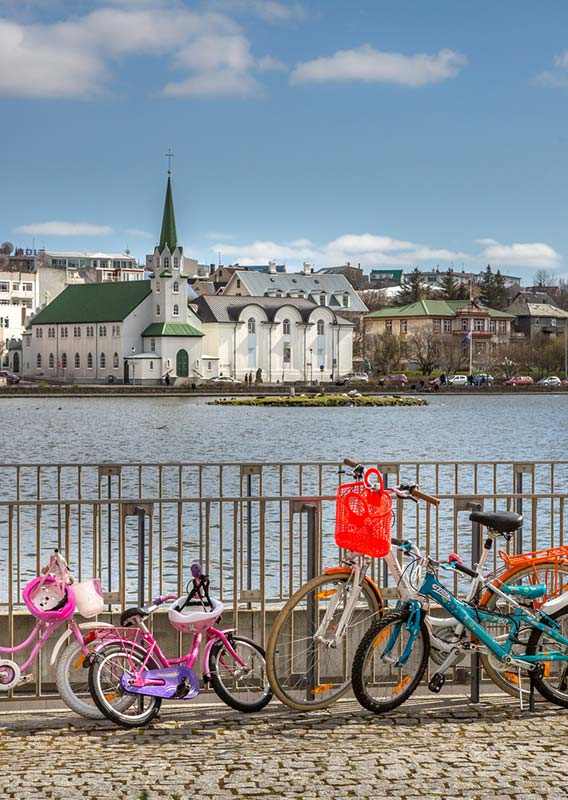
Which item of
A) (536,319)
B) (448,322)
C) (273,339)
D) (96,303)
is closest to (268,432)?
(273,339)

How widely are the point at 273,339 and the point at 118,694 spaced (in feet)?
473

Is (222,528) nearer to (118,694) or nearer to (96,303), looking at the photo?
(118,694)

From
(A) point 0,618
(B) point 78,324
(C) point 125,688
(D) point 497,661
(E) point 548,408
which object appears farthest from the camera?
(B) point 78,324

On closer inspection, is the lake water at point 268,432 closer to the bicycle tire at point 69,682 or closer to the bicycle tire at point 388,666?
the bicycle tire at point 388,666

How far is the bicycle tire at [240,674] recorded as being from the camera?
7691 millimetres

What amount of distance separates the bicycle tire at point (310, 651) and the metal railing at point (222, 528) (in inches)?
11.6

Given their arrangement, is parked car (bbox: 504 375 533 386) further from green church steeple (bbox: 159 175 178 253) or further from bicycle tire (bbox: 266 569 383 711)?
bicycle tire (bbox: 266 569 383 711)

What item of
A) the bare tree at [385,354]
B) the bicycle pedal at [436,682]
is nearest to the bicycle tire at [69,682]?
the bicycle pedal at [436,682]

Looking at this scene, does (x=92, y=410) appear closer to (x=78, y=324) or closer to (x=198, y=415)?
(x=198, y=415)

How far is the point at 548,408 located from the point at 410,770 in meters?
108

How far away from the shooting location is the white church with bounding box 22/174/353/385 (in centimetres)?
14075

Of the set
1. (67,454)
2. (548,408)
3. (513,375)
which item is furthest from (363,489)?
(513,375)

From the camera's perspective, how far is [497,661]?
796 centimetres

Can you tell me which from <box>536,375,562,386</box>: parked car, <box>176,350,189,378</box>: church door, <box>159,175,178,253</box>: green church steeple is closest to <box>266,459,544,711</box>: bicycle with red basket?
<box>176,350,189,378</box>: church door
